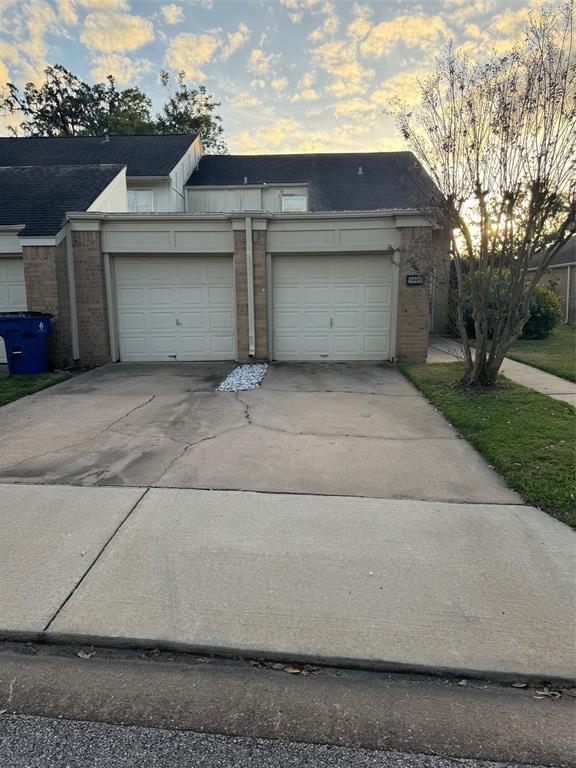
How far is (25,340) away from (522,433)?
30.5ft

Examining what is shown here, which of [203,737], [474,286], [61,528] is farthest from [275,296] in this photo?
[203,737]

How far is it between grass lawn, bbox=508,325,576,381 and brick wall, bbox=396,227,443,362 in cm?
262

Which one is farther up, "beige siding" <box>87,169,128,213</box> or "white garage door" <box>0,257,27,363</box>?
"beige siding" <box>87,169,128,213</box>

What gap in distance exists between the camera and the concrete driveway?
4688mm

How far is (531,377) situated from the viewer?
962cm

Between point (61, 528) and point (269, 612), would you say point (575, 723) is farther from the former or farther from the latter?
point (61, 528)

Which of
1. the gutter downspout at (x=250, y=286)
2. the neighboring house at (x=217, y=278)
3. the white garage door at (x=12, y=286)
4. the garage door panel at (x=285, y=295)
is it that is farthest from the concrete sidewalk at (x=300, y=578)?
the white garage door at (x=12, y=286)

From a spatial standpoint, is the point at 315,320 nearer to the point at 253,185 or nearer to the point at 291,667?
the point at 291,667

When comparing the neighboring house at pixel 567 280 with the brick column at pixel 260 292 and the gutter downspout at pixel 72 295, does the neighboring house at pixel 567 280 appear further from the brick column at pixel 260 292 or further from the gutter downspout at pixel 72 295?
the gutter downspout at pixel 72 295

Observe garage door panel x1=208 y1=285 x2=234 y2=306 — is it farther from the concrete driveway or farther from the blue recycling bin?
the blue recycling bin

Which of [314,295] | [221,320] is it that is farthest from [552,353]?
[221,320]

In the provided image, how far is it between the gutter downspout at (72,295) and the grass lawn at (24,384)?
47.0 inches

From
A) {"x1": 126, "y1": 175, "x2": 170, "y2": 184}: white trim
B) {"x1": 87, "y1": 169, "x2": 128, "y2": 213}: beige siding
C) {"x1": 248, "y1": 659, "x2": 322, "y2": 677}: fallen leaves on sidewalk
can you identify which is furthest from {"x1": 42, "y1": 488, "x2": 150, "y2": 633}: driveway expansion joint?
{"x1": 126, "y1": 175, "x2": 170, "y2": 184}: white trim

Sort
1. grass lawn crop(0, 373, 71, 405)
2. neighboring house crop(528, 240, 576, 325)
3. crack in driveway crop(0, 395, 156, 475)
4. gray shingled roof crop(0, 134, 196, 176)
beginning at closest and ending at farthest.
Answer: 1. crack in driveway crop(0, 395, 156, 475)
2. grass lawn crop(0, 373, 71, 405)
3. gray shingled roof crop(0, 134, 196, 176)
4. neighboring house crop(528, 240, 576, 325)
